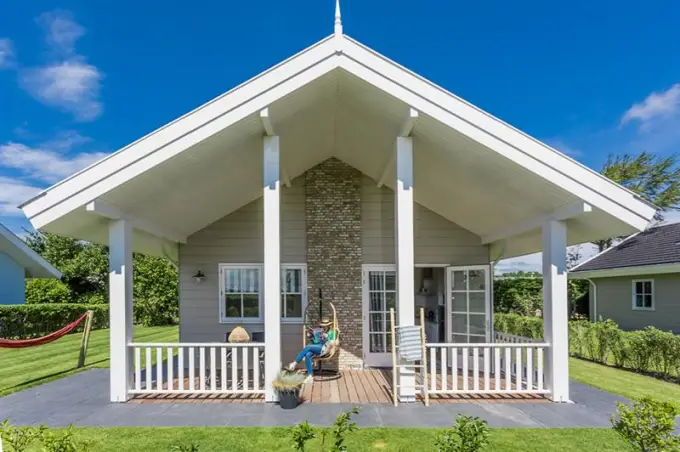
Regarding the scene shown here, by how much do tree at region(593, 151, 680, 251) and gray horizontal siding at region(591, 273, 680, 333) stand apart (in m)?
7.26

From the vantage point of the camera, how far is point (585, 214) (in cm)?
565

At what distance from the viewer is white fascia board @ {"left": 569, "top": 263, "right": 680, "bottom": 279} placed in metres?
12.0

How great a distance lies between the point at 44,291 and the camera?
20266 millimetres

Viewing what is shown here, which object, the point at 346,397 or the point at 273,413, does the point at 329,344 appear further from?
the point at 273,413

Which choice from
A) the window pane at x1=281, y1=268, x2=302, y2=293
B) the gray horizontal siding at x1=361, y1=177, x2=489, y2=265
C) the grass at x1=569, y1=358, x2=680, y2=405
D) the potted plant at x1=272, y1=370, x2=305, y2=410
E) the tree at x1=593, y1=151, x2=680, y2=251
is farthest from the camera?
the tree at x1=593, y1=151, x2=680, y2=251

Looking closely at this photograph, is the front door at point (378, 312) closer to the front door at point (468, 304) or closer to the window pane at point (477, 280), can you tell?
the front door at point (468, 304)

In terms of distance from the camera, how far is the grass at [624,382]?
673 cm

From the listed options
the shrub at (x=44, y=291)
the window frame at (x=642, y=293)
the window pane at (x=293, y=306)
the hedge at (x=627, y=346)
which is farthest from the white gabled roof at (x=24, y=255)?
the window frame at (x=642, y=293)

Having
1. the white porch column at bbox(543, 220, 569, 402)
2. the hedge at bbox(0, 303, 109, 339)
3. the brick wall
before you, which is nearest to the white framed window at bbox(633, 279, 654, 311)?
the white porch column at bbox(543, 220, 569, 402)

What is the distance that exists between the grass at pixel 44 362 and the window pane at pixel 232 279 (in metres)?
3.17

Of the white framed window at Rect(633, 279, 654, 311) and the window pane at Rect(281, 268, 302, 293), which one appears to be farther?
the white framed window at Rect(633, 279, 654, 311)

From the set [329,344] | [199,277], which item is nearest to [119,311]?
[199,277]

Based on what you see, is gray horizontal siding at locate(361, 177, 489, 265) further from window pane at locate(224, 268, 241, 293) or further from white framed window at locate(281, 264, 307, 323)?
window pane at locate(224, 268, 241, 293)

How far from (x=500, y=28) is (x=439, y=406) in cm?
1474
